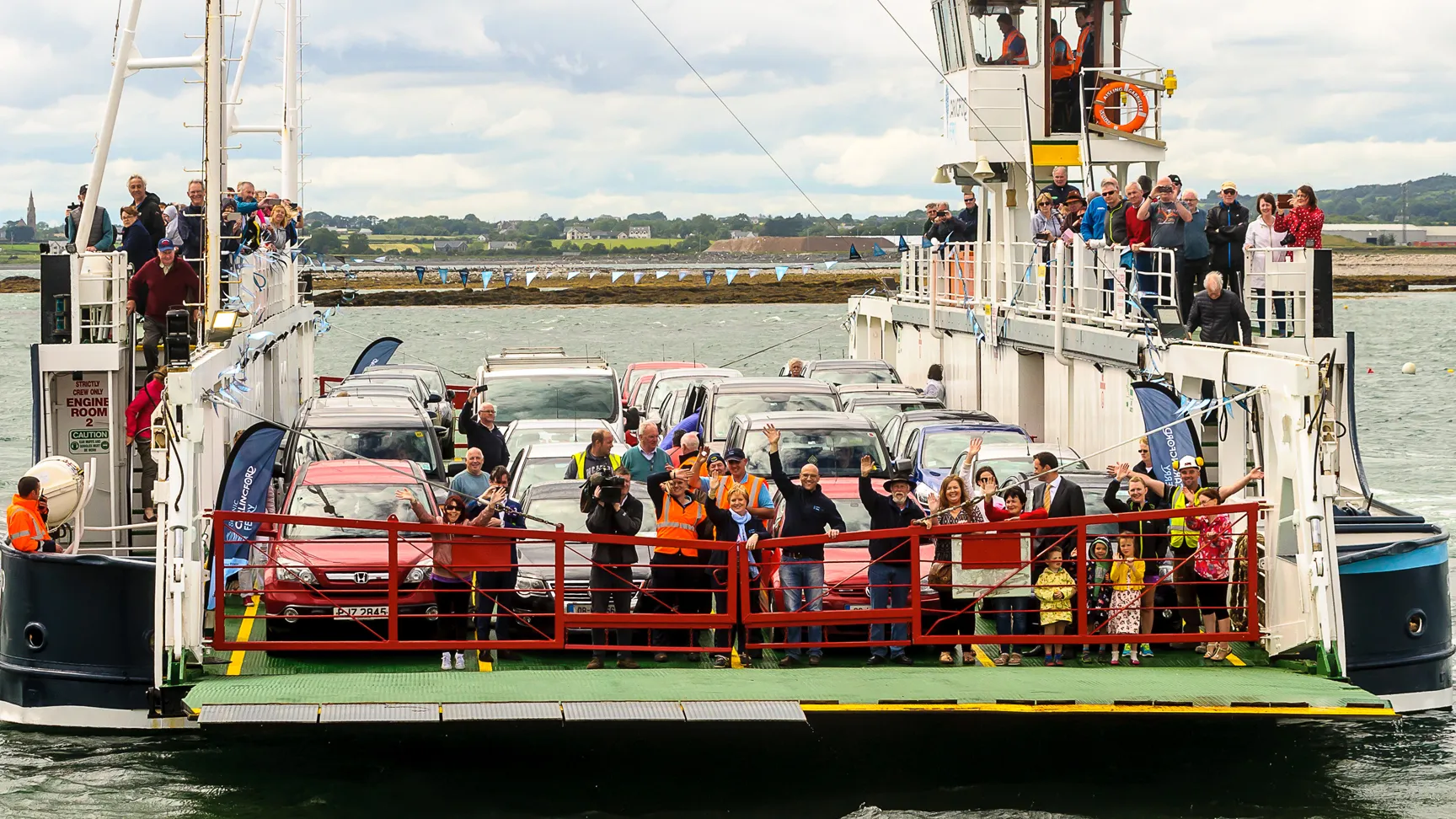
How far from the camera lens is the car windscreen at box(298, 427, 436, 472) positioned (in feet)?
63.9

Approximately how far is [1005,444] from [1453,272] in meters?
168

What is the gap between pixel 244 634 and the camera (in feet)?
47.1

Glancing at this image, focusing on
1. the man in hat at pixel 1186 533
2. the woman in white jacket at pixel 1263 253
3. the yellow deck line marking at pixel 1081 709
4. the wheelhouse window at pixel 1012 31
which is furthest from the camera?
the wheelhouse window at pixel 1012 31

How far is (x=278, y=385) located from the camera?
82.1 ft

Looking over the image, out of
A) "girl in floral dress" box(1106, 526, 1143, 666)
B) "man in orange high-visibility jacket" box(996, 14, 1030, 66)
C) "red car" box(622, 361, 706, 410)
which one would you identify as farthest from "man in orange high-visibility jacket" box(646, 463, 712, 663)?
"man in orange high-visibility jacket" box(996, 14, 1030, 66)

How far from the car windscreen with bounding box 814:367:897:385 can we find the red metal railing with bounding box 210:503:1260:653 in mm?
13928

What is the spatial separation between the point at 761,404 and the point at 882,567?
309 inches

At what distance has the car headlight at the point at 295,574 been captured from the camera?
1349cm

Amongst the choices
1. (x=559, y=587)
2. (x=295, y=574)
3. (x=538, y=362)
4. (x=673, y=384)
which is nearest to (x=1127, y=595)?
(x=559, y=587)

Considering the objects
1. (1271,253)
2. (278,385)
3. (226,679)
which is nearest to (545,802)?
(226,679)

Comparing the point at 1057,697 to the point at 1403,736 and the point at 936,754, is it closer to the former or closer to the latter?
the point at 936,754

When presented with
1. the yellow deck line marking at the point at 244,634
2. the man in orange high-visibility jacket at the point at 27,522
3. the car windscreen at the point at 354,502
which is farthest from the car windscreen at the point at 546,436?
the man in orange high-visibility jacket at the point at 27,522

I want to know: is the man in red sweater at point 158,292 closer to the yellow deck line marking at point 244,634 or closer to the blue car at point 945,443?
the yellow deck line marking at point 244,634

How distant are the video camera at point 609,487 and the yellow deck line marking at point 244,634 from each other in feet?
8.59
